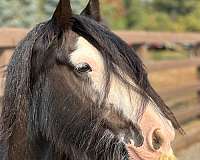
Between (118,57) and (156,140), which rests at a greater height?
(118,57)

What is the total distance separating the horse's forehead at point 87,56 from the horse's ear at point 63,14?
0.37 feet

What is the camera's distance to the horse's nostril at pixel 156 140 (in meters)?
2.54

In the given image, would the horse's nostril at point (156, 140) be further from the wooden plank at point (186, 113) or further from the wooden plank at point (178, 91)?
the wooden plank at point (186, 113)

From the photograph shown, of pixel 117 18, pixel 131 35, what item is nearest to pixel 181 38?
pixel 131 35

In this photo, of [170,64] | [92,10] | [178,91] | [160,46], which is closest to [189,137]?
[178,91]

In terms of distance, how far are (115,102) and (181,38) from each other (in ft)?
20.9

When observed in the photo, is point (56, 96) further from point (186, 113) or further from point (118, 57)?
point (186, 113)

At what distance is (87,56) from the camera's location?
2.69 metres

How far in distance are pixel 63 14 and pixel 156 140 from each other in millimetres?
753

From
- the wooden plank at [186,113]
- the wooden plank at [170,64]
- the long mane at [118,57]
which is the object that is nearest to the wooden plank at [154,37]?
the wooden plank at [170,64]

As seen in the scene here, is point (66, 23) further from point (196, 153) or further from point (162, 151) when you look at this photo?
point (196, 153)

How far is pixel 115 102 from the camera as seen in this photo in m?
2.64

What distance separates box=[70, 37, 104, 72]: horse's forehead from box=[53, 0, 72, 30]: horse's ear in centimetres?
11

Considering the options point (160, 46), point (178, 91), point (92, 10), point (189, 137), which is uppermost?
point (92, 10)
